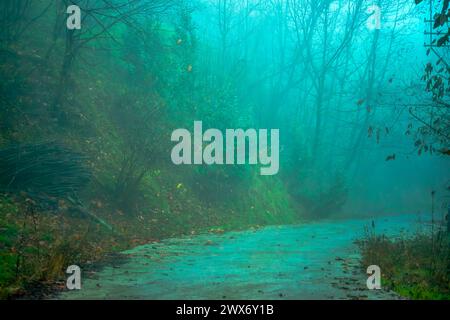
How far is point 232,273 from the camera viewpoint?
1027 centimetres

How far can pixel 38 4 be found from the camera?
2448 centimetres

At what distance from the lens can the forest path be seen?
8.18 meters

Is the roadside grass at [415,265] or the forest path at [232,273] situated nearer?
the forest path at [232,273]

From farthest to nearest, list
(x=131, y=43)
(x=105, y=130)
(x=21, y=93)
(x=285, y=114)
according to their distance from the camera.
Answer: (x=285, y=114), (x=131, y=43), (x=105, y=130), (x=21, y=93)

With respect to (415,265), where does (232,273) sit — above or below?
below

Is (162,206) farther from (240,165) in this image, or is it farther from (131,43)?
(131,43)

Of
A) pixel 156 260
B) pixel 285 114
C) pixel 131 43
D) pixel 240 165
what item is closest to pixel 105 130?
pixel 131 43

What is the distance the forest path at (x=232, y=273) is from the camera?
818 centimetres

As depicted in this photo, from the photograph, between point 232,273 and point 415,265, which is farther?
point 415,265

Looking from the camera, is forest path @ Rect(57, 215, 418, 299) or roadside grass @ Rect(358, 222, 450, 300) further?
roadside grass @ Rect(358, 222, 450, 300)
